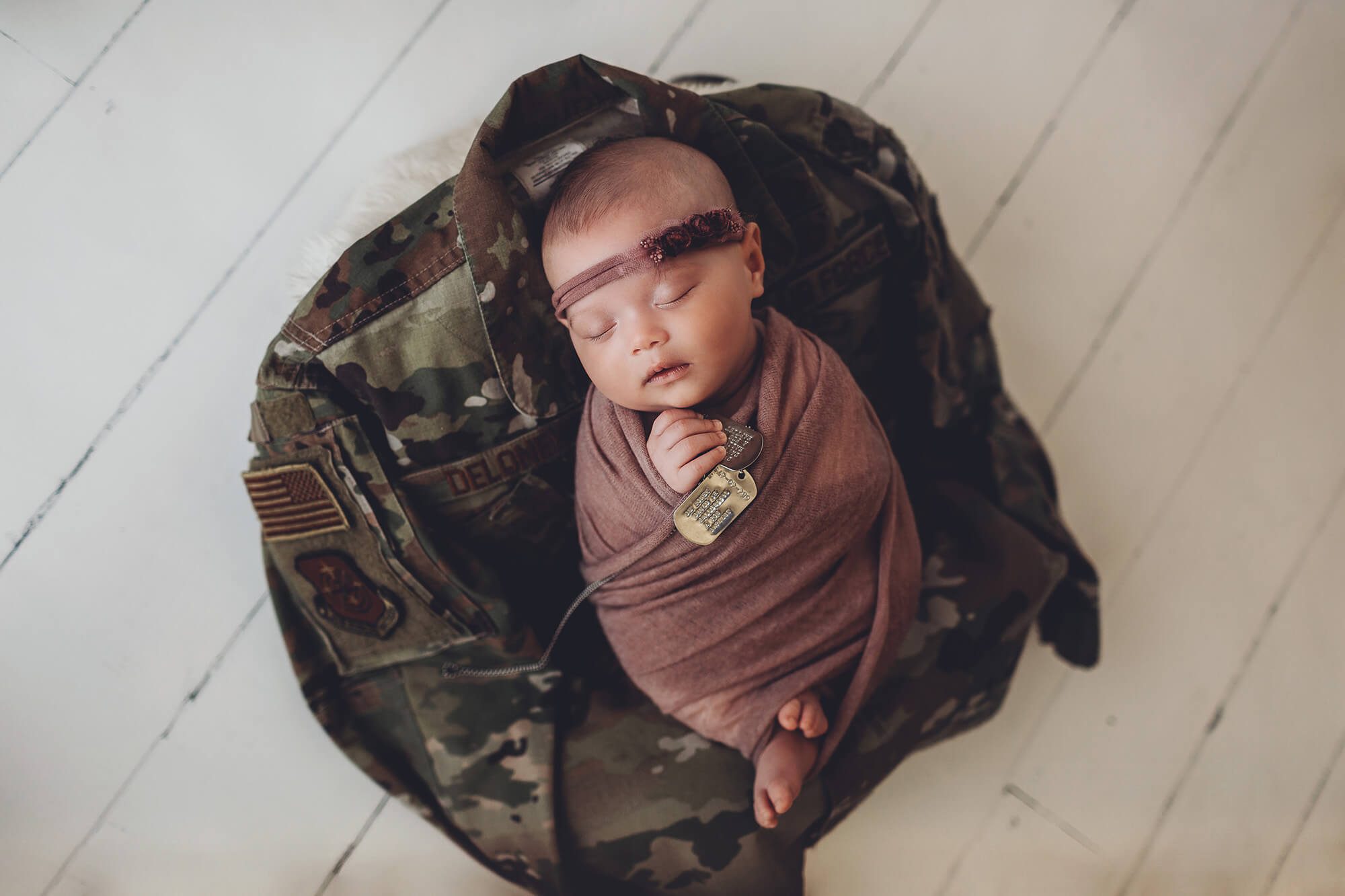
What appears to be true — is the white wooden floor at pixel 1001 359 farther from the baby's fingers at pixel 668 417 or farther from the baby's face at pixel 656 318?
the baby's fingers at pixel 668 417

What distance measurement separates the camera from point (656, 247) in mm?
785

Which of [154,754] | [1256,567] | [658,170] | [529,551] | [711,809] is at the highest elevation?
[1256,567]

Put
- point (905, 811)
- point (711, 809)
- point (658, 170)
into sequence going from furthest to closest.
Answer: point (905, 811) < point (711, 809) < point (658, 170)

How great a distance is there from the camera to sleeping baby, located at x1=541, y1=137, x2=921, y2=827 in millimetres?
812

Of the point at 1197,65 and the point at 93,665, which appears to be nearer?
the point at 93,665

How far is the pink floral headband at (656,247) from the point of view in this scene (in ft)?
2.58

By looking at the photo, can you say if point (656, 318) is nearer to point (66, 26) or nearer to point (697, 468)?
point (697, 468)

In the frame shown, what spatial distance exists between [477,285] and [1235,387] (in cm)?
134

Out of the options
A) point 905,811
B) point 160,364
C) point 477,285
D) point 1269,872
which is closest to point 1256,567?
point 1269,872

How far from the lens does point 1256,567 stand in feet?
4.68

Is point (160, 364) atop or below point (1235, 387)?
below

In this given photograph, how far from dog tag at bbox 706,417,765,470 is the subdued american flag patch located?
1.50ft

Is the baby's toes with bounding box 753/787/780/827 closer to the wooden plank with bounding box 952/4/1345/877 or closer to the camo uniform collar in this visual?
the camo uniform collar

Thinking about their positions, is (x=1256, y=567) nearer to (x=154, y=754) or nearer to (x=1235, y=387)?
(x=1235, y=387)
